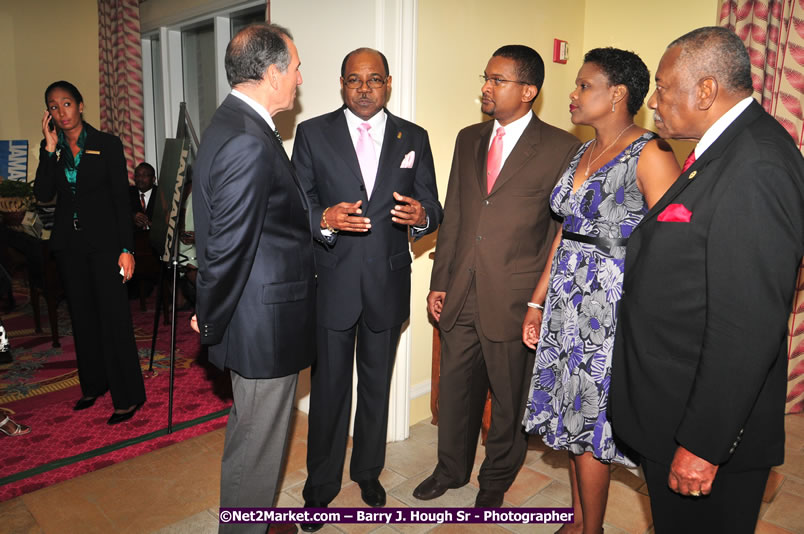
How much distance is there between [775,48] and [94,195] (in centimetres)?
395

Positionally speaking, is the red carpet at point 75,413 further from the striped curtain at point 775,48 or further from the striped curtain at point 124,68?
the striped curtain at point 775,48

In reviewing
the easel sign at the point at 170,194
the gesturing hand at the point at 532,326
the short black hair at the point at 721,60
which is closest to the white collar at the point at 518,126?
the gesturing hand at the point at 532,326

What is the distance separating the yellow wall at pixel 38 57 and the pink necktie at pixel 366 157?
20.3ft

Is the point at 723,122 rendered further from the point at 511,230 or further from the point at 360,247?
the point at 360,247

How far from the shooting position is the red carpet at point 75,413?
2.85 metres

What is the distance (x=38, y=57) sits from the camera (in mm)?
6789

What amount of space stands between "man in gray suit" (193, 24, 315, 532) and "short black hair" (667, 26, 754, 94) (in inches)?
46.9

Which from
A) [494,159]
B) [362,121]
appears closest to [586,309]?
[494,159]

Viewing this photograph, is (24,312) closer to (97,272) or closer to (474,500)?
(97,272)

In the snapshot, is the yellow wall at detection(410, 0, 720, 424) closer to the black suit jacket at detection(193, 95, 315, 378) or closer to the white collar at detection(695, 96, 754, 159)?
the black suit jacket at detection(193, 95, 315, 378)

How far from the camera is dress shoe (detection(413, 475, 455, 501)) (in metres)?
2.59

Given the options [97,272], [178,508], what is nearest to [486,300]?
[178,508]

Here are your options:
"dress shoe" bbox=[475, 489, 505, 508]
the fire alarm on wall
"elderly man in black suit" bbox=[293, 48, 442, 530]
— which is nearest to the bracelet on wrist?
"elderly man in black suit" bbox=[293, 48, 442, 530]

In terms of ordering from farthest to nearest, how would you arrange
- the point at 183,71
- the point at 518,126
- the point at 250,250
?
the point at 183,71 → the point at 518,126 → the point at 250,250
